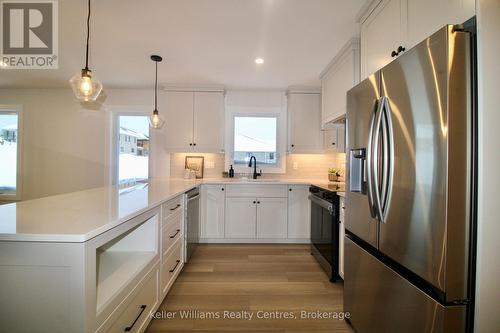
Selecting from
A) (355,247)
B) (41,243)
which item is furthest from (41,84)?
(355,247)

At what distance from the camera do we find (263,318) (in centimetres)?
172

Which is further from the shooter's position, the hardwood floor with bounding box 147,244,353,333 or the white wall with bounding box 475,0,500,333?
the hardwood floor with bounding box 147,244,353,333

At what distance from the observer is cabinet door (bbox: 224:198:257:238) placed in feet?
10.7

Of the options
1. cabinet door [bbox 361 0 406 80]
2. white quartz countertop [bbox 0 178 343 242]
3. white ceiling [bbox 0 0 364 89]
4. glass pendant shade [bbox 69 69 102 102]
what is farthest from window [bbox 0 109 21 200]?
cabinet door [bbox 361 0 406 80]

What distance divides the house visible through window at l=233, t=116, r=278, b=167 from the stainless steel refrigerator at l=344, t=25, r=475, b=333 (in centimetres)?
249

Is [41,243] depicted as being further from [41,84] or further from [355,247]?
[41,84]

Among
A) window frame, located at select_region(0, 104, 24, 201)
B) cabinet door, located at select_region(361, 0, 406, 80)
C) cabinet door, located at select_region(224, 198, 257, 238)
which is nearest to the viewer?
cabinet door, located at select_region(361, 0, 406, 80)

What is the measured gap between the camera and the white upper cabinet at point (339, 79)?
215 centimetres

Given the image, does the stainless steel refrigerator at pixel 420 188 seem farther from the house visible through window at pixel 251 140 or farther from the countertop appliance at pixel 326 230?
the house visible through window at pixel 251 140

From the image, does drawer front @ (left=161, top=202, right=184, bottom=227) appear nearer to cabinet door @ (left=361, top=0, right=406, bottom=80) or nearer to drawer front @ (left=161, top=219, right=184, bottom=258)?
drawer front @ (left=161, top=219, right=184, bottom=258)

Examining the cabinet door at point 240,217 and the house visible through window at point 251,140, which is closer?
the cabinet door at point 240,217

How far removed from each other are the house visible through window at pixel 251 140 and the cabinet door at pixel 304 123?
1.50ft

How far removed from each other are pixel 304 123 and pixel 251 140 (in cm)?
91

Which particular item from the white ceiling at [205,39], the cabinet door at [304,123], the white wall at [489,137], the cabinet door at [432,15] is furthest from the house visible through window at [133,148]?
the white wall at [489,137]
